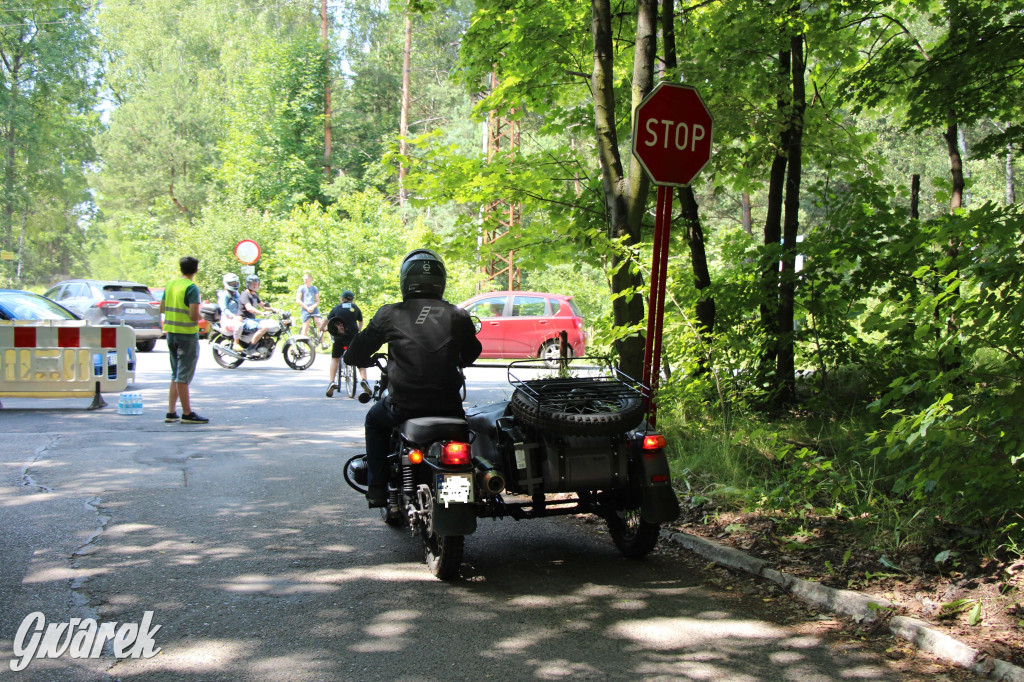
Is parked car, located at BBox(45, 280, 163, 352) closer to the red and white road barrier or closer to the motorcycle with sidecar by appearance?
the red and white road barrier

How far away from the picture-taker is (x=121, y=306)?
79.8ft

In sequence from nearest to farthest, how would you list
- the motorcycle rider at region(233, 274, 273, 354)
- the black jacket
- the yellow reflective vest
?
the black jacket
the yellow reflective vest
the motorcycle rider at region(233, 274, 273, 354)

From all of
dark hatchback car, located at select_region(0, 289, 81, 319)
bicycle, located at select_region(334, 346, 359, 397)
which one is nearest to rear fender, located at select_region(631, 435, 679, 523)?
bicycle, located at select_region(334, 346, 359, 397)

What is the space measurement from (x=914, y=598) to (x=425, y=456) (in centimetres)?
281

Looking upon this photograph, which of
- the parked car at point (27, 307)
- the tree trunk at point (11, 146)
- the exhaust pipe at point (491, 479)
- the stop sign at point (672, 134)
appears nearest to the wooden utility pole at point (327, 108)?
the tree trunk at point (11, 146)

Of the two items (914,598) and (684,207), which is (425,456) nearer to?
(914,598)

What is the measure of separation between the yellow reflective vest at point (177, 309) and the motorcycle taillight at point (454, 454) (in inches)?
265

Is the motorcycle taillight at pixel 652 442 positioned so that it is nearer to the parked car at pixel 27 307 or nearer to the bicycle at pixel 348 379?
the bicycle at pixel 348 379

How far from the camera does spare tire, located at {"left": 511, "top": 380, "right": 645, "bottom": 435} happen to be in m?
4.73

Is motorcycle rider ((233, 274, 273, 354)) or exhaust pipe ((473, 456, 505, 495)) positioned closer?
exhaust pipe ((473, 456, 505, 495))

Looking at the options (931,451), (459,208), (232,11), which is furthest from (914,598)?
Answer: (232,11)

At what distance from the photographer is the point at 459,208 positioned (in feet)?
132

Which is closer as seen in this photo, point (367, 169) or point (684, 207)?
point (684, 207)

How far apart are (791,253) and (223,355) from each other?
13.0 m
